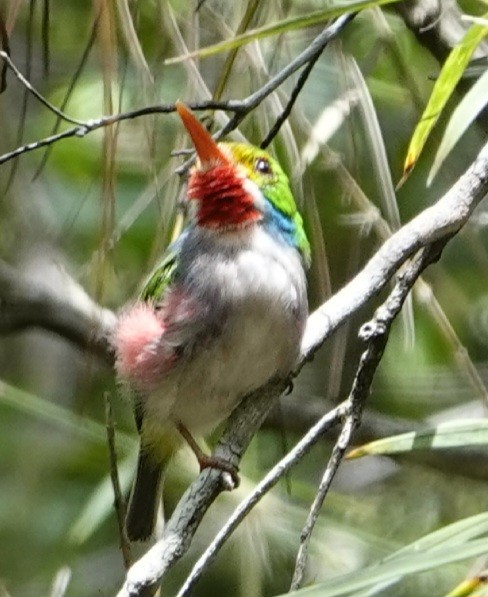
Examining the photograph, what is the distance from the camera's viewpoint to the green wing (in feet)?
7.80

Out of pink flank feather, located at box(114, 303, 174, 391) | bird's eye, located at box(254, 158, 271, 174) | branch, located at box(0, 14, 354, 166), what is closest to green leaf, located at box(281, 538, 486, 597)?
branch, located at box(0, 14, 354, 166)

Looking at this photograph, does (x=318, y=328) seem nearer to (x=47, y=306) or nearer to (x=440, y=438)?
(x=440, y=438)

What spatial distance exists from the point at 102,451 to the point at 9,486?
2.07 ft

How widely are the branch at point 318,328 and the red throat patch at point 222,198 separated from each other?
10.7 inches

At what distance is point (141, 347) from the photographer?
7.70 feet

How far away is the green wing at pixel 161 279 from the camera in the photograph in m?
2.38

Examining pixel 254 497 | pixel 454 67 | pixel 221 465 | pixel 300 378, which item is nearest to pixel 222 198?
pixel 221 465

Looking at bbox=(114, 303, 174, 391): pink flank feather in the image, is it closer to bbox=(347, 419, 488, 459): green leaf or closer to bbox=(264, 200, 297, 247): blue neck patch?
bbox=(264, 200, 297, 247): blue neck patch

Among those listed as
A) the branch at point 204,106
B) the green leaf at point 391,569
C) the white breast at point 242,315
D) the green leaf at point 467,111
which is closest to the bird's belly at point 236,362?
the white breast at point 242,315

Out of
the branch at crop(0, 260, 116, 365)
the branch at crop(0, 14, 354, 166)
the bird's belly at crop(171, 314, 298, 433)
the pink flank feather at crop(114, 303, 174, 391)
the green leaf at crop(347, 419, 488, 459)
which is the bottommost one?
the green leaf at crop(347, 419, 488, 459)

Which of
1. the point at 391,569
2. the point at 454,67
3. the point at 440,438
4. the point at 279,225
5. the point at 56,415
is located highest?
the point at 56,415

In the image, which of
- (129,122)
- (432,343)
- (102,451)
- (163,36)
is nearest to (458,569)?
(432,343)

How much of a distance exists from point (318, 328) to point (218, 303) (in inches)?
9.1

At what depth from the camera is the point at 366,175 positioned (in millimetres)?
3377
